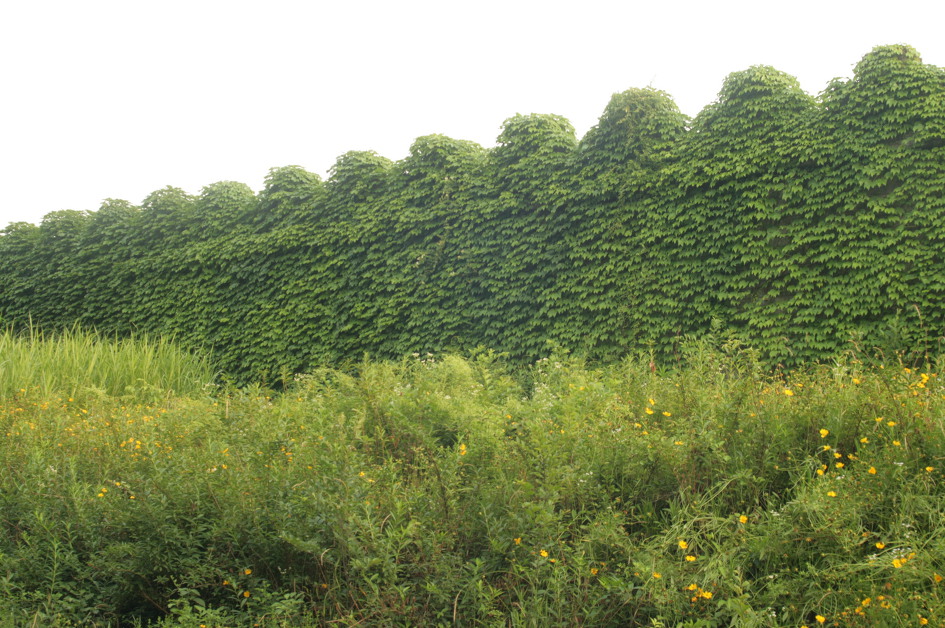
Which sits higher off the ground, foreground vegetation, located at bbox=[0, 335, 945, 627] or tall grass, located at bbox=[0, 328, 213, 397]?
foreground vegetation, located at bbox=[0, 335, 945, 627]

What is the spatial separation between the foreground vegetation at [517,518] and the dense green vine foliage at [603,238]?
2483 millimetres

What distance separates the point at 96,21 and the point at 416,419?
31.9 feet

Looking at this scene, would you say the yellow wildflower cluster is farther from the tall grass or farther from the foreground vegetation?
the tall grass

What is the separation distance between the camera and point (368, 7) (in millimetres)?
8570

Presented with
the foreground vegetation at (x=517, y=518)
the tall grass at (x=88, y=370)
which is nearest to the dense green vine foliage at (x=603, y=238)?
the tall grass at (x=88, y=370)

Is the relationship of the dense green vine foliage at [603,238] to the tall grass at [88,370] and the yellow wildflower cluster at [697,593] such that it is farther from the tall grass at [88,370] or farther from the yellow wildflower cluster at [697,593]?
the yellow wildflower cluster at [697,593]

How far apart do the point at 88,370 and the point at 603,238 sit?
621 centimetres

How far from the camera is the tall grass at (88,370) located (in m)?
6.40

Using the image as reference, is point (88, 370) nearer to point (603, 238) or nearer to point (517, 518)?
point (603, 238)

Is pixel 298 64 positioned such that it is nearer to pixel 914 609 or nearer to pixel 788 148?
pixel 788 148

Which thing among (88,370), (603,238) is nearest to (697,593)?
(603,238)

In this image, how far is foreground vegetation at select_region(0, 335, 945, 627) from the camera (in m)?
2.12

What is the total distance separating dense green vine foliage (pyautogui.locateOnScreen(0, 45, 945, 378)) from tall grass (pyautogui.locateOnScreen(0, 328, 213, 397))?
104cm

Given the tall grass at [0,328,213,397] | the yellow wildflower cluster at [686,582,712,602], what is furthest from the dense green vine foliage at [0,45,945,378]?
the yellow wildflower cluster at [686,582,712,602]
